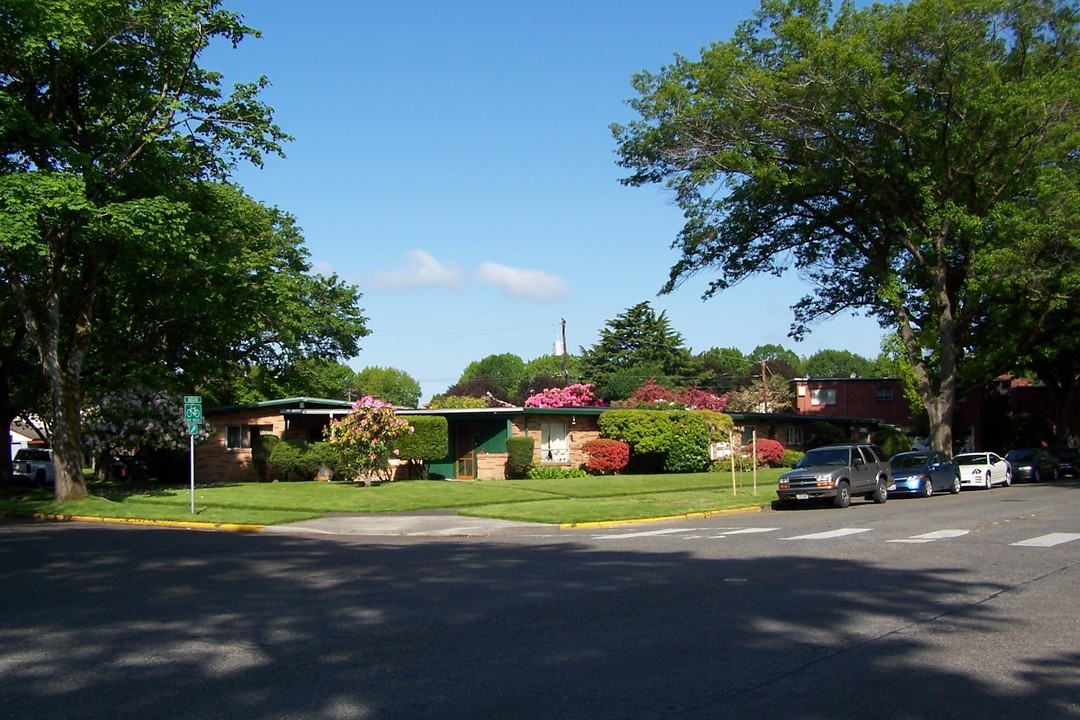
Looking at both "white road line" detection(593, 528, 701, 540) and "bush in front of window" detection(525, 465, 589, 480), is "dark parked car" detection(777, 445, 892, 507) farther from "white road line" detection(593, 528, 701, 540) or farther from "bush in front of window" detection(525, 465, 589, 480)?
"bush in front of window" detection(525, 465, 589, 480)

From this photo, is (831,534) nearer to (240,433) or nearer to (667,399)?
(240,433)

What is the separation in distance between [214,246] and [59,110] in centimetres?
586

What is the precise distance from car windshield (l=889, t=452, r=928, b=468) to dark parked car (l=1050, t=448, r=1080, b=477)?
17810 mm

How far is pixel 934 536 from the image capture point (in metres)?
17.8

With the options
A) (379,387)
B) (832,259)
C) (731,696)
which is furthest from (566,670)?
(379,387)

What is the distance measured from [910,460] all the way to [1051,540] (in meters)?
15.2

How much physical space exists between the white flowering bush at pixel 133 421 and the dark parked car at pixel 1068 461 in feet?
125

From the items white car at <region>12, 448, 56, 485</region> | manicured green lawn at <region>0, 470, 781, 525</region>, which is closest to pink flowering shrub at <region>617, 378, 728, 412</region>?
manicured green lawn at <region>0, 470, 781, 525</region>

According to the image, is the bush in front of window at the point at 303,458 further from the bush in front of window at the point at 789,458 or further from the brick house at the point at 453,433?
the bush in front of window at the point at 789,458

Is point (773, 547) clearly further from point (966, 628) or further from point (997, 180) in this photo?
point (997, 180)

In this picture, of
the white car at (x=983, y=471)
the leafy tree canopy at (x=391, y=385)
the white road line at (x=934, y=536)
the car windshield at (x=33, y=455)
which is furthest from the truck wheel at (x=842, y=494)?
the leafy tree canopy at (x=391, y=385)

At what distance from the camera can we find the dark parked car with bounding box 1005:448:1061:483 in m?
42.9

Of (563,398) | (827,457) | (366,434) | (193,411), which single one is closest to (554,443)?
(563,398)

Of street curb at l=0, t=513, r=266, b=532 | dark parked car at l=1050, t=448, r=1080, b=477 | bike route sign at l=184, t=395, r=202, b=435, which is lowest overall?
dark parked car at l=1050, t=448, r=1080, b=477
